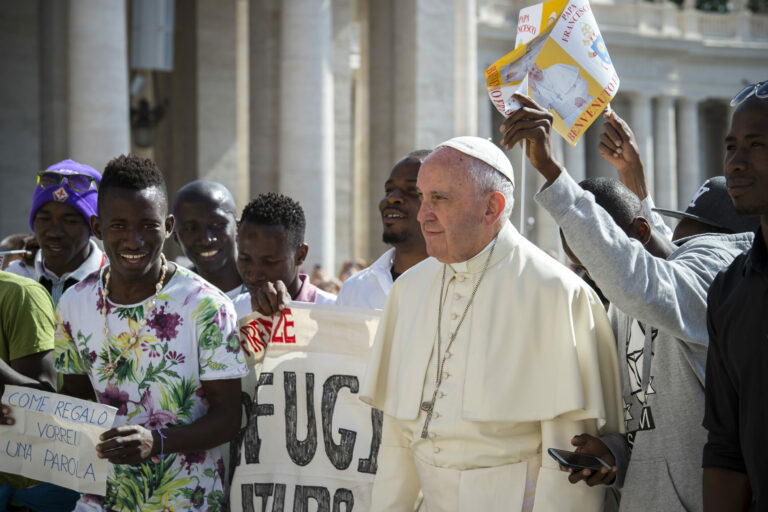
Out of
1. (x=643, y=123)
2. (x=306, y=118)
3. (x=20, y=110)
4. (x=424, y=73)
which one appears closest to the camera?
(x=306, y=118)

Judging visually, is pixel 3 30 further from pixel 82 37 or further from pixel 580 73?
pixel 580 73

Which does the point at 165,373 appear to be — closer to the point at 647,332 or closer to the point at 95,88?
the point at 647,332

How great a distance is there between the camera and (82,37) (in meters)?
18.8

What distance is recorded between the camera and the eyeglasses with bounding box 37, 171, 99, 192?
6.56 m

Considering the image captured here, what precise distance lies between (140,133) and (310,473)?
20188 mm

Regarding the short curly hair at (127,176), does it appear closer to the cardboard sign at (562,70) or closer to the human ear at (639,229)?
the cardboard sign at (562,70)

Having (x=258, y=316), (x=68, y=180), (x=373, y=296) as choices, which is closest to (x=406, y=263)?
(x=373, y=296)

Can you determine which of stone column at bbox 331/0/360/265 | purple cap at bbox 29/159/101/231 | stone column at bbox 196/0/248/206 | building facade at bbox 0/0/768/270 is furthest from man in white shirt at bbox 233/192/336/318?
stone column at bbox 331/0/360/265

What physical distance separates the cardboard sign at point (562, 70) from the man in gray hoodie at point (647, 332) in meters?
0.60

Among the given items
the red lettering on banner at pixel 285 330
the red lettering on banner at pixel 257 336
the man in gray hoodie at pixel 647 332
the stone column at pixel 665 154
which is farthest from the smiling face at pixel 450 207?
the stone column at pixel 665 154

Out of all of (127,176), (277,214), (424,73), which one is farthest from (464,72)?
(127,176)

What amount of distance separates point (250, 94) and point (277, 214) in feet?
59.9

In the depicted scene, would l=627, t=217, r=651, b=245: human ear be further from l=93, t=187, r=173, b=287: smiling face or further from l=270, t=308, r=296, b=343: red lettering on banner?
l=93, t=187, r=173, b=287: smiling face

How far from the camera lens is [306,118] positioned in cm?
2181
